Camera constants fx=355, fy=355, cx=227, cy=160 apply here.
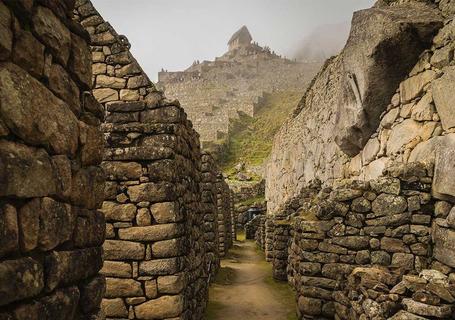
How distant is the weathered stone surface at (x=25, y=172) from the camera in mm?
1701

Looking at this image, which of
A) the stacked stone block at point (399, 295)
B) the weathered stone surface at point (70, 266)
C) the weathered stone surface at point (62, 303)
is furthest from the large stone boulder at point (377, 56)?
→ the weathered stone surface at point (62, 303)

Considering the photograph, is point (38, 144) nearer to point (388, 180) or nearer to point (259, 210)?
point (388, 180)

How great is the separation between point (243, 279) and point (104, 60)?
8580 mm

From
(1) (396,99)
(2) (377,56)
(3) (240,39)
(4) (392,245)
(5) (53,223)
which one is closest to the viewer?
→ (5) (53,223)

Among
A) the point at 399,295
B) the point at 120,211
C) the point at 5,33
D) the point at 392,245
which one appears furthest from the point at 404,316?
the point at 5,33

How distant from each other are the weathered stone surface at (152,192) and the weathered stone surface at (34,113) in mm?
2369

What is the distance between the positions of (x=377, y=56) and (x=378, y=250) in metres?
3.68

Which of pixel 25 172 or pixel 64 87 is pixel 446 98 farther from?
pixel 25 172

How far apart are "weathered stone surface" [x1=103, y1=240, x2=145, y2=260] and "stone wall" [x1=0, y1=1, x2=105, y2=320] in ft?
6.46

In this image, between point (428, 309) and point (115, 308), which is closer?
point (428, 309)

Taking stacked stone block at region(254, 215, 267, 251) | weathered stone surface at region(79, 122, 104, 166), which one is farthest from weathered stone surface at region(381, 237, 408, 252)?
stacked stone block at region(254, 215, 267, 251)

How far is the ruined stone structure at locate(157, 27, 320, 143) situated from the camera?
68.8 meters

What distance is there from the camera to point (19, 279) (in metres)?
1.75

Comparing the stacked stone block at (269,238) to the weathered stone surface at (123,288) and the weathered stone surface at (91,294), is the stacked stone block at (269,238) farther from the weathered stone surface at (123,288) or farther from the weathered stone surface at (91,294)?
the weathered stone surface at (91,294)
